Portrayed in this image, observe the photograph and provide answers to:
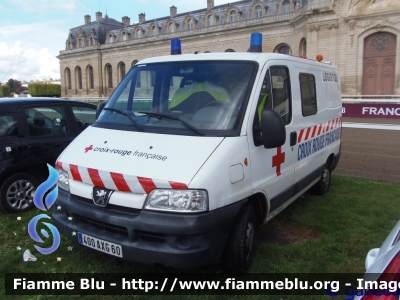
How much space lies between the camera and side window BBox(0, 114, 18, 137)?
221 inches

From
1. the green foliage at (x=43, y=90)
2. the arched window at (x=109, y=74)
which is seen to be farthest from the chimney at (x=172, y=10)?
the green foliage at (x=43, y=90)

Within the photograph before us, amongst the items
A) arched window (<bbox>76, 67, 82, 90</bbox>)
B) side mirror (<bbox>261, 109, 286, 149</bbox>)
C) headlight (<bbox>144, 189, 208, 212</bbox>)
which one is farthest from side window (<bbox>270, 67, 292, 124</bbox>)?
arched window (<bbox>76, 67, 82, 90</bbox>)

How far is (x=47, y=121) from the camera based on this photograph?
619cm

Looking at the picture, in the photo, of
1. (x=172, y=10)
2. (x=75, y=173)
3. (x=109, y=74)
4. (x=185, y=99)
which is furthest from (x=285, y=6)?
(x=75, y=173)

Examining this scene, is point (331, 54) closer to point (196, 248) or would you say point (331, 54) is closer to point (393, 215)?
point (393, 215)

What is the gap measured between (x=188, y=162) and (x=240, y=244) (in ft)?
3.23

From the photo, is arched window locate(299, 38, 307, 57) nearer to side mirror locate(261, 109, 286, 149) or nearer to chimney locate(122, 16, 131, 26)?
side mirror locate(261, 109, 286, 149)

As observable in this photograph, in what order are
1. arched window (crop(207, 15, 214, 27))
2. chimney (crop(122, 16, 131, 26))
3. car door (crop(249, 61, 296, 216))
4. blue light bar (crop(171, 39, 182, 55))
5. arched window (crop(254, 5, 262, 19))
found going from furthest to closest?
chimney (crop(122, 16, 131, 26))
arched window (crop(207, 15, 214, 27))
arched window (crop(254, 5, 262, 19))
blue light bar (crop(171, 39, 182, 55))
car door (crop(249, 61, 296, 216))

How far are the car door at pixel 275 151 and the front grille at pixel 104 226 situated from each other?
54.2 inches

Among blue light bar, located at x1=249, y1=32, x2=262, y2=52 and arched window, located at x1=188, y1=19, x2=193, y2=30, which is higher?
arched window, located at x1=188, y1=19, x2=193, y2=30

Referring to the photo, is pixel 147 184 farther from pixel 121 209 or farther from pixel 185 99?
pixel 185 99

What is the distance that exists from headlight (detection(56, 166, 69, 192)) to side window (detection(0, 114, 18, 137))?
217 centimetres

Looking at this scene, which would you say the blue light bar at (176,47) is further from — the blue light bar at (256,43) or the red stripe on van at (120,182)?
the red stripe on van at (120,182)

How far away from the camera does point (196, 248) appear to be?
3.17 meters
